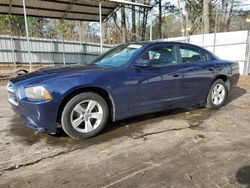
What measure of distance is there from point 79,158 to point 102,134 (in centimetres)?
92

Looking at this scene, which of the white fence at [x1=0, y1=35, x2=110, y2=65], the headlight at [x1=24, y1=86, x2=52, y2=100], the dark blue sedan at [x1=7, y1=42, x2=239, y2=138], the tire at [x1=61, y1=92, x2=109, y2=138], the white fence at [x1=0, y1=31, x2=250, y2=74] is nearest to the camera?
the headlight at [x1=24, y1=86, x2=52, y2=100]

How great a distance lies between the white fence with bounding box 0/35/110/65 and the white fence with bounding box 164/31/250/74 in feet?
31.8

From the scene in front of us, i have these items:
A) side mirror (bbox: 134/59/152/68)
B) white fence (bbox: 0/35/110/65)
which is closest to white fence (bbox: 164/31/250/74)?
side mirror (bbox: 134/59/152/68)

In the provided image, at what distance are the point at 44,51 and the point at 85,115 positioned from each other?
1678 centimetres

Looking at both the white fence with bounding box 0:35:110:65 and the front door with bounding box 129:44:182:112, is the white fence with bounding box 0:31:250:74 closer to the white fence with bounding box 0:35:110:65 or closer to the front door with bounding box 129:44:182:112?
the white fence with bounding box 0:35:110:65

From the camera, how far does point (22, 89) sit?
144 inches

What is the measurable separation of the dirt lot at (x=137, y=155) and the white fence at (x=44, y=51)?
14.6 m

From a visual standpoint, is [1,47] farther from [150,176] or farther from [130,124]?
[150,176]

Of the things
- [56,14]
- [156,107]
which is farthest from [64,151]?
[56,14]

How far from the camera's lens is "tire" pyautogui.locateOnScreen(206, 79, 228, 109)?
18.2 ft

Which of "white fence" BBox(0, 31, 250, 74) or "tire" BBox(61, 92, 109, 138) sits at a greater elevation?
"white fence" BBox(0, 31, 250, 74)

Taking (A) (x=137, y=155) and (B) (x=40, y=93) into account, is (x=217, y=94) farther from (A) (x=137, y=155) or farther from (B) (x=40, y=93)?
(B) (x=40, y=93)

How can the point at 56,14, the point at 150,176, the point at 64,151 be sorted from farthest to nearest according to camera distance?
the point at 56,14, the point at 64,151, the point at 150,176

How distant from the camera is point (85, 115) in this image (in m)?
3.89
